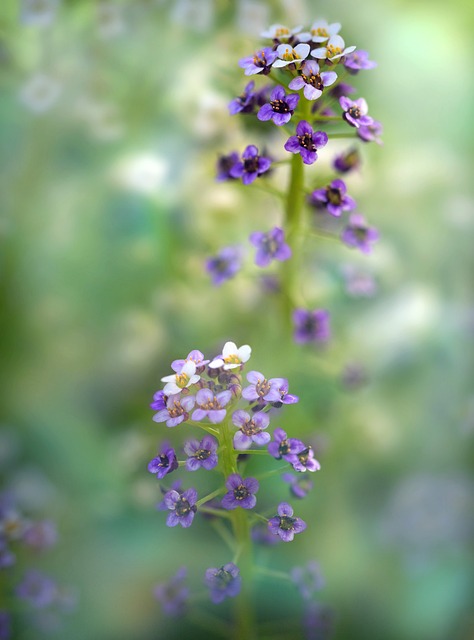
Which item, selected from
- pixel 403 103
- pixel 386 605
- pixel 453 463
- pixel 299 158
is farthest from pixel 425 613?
pixel 403 103

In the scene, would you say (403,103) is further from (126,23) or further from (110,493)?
(110,493)

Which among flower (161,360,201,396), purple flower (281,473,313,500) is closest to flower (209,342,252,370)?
flower (161,360,201,396)

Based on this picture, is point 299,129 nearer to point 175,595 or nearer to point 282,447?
point 282,447

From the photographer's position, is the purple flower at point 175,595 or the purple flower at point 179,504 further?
the purple flower at point 175,595

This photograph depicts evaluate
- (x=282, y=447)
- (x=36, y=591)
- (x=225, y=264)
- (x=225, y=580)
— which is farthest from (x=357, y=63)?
(x=36, y=591)

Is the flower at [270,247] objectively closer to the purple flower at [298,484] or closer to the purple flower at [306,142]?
the purple flower at [306,142]

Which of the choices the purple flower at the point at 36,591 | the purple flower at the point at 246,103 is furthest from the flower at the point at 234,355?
the purple flower at the point at 36,591

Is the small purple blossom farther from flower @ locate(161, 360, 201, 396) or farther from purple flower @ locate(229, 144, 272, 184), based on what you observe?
purple flower @ locate(229, 144, 272, 184)
